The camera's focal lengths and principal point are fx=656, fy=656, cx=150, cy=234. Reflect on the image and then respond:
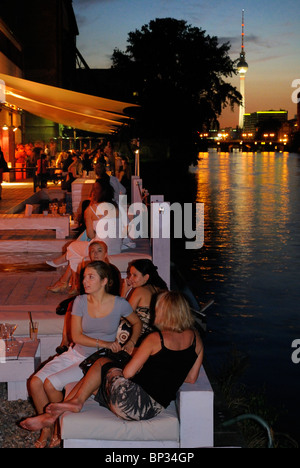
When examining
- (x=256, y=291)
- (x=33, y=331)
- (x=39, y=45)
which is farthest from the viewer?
(x=39, y=45)

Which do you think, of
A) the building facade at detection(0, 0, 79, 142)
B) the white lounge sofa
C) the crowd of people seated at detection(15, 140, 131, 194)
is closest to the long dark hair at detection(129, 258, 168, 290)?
the white lounge sofa

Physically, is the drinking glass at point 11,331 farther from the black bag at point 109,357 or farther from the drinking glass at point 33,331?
the black bag at point 109,357

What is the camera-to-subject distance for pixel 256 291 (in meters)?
14.7

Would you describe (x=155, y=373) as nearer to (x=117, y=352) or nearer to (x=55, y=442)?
(x=117, y=352)

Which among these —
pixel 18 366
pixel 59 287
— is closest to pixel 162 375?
pixel 18 366

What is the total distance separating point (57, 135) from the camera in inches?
1827

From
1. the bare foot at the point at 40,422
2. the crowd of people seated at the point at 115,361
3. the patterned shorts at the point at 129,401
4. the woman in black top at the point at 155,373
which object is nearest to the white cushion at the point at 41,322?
the crowd of people seated at the point at 115,361

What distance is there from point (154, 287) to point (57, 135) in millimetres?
41503

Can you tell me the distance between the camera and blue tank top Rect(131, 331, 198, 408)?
4.50 m

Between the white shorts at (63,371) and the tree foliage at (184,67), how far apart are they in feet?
155

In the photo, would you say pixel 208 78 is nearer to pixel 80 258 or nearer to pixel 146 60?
pixel 146 60

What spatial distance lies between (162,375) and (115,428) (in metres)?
0.48

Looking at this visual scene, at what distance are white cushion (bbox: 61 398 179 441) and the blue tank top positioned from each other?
168mm

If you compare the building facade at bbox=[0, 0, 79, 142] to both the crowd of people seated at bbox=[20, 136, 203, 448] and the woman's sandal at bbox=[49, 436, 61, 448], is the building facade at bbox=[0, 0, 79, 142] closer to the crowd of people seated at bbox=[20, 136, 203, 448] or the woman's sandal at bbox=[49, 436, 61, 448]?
the crowd of people seated at bbox=[20, 136, 203, 448]
